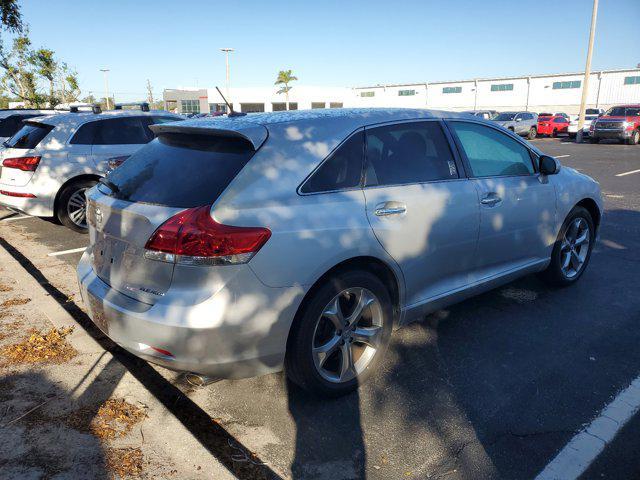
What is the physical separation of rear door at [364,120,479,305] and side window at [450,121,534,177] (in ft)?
0.73

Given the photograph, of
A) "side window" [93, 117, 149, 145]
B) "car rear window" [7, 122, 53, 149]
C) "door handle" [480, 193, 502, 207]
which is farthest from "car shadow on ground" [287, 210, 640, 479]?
"car rear window" [7, 122, 53, 149]

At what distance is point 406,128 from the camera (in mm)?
3545

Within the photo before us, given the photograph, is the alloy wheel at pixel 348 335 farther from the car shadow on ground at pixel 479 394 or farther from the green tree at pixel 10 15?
the green tree at pixel 10 15

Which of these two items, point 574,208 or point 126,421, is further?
point 574,208

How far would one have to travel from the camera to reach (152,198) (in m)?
2.78

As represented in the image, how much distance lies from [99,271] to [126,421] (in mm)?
893

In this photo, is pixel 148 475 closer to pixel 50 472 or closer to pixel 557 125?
pixel 50 472

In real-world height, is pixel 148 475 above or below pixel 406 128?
below

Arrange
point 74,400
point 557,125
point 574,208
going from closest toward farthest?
point 74,400, point 574,208, point 557,125

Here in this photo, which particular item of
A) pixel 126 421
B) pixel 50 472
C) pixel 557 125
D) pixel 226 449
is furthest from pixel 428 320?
pixel 557 125

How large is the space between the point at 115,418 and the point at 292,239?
1.43 metres

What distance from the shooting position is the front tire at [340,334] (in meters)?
2.80

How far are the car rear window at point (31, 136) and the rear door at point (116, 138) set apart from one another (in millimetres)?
659

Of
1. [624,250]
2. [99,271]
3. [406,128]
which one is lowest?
[624,250]
